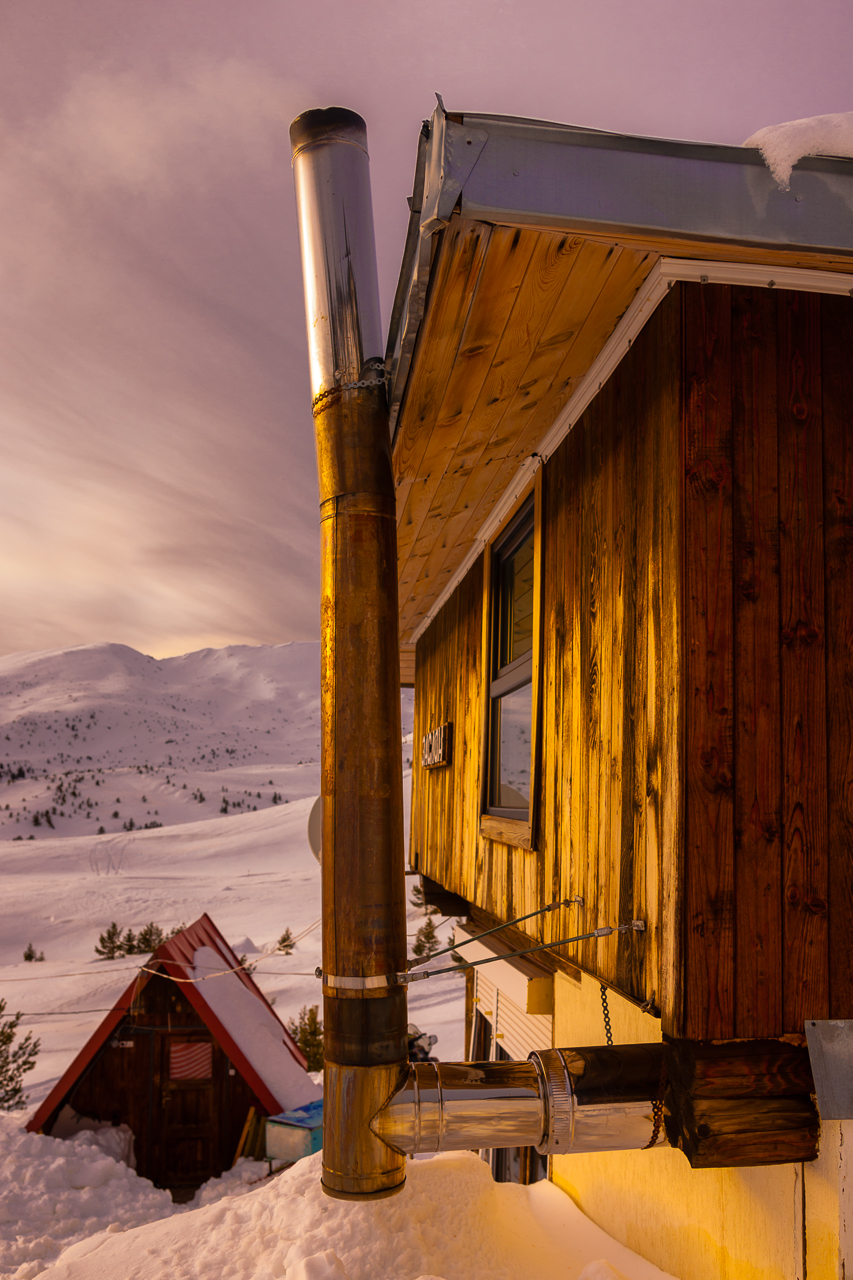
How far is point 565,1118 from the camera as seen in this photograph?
2793 mm

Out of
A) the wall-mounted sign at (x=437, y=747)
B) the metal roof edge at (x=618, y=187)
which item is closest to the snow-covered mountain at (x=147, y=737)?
the wall-mounted sign at (x=437, y=747)

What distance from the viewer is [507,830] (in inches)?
185

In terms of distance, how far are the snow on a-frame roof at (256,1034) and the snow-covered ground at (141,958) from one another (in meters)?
1.15

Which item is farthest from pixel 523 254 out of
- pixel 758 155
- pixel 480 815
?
pixel 480 815

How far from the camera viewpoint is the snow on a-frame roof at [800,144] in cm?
245

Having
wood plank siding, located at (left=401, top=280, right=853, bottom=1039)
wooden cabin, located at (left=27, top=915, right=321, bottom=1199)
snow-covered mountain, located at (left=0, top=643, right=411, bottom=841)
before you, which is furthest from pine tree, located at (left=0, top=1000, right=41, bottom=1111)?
snow-covered mountain, located at (left=0, top=643, right=411, bottom=841)

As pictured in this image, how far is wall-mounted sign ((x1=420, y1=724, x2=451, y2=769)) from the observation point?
7.01 meters

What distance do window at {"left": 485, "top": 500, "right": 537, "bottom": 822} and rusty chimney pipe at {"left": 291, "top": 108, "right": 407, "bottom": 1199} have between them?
1670mm

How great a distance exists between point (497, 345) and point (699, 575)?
1.21m

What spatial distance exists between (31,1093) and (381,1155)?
16.2 meters

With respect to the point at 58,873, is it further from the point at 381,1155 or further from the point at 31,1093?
the point at 381,1155

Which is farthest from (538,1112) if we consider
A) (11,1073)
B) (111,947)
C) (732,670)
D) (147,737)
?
(147,737)

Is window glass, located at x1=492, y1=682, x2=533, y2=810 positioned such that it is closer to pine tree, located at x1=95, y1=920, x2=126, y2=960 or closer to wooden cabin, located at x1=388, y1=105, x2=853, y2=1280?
wooden cabin, located at x1=388, y1=105, x2=853, y2=1280

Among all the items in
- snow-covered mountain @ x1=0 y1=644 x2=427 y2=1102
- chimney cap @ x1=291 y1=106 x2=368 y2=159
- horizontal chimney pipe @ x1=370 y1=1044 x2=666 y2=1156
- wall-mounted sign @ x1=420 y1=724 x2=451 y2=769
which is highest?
chimney cap @ x1=291 y1=106 x2=368 y2=159
